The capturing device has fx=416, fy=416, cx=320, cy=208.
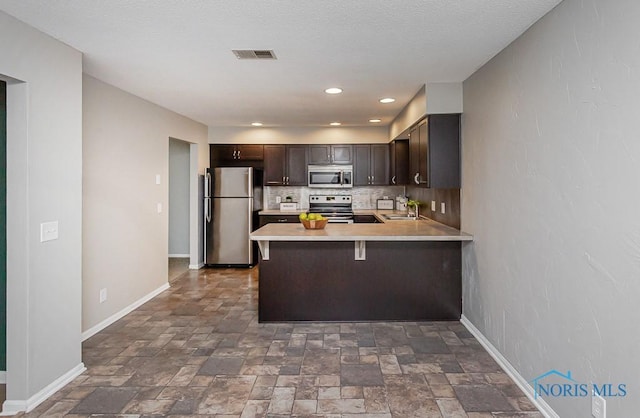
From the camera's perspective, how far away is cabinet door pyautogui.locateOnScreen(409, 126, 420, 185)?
461cm

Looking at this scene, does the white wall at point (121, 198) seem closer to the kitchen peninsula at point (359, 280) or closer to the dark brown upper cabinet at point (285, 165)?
the kitchen peninsula at point (359, 280)

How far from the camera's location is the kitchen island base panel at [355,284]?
4156 mm

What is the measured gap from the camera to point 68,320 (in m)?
2.94

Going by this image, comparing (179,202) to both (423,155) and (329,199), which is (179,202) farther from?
(423,155)

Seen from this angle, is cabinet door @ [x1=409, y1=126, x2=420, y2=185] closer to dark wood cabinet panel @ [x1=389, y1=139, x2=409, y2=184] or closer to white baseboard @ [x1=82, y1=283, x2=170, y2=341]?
dark wood cabinet panel @ [x1=389, y1=139, x2=409, y2=184]

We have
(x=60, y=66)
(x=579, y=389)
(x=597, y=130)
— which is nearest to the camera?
(x=597, y=130)

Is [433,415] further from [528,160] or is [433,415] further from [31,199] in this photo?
[31,199]

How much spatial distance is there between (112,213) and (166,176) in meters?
1.31

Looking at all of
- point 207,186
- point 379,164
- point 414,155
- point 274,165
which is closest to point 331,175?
point 379,164

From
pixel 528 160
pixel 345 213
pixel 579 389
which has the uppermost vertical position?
pixel 528 160

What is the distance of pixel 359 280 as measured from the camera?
4168 millimetres

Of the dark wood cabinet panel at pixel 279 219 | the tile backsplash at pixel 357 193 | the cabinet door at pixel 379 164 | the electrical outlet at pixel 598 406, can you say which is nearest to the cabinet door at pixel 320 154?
the tile backsplash at pixel 357 193

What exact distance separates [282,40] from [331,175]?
434cm

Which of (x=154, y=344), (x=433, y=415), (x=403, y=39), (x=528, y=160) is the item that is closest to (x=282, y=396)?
(x=433, y=415)
